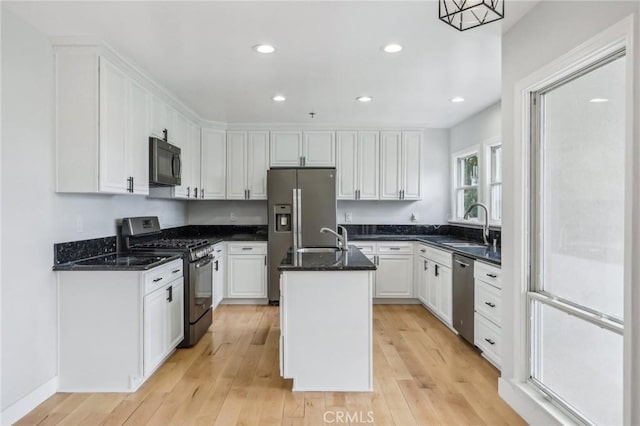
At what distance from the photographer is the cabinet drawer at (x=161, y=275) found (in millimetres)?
2717

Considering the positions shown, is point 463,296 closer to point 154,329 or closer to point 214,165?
point 154,329

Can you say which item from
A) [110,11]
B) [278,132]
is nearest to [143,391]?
[110,11]

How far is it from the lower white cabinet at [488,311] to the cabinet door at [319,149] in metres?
2.61

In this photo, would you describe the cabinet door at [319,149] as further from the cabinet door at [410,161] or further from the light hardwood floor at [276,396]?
the light hardwood floor at [276,396]

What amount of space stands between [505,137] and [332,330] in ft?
5.75

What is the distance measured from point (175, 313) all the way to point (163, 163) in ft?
4.59

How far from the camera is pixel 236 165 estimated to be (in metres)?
5.29

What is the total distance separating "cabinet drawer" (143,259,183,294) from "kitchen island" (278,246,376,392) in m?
0.97

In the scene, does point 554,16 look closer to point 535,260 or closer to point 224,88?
point 535,260

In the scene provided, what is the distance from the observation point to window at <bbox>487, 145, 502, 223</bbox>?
426 centimetres

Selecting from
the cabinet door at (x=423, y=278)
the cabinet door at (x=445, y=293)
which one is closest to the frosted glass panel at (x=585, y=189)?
the cabinet door at (x=445, y=293)

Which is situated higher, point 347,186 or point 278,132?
point 278,132

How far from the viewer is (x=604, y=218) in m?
1.86

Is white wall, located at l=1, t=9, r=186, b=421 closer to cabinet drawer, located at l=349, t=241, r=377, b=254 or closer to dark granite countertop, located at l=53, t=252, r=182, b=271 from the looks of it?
dark granite countertop, located at l=53, t=252, r=182, b=271
